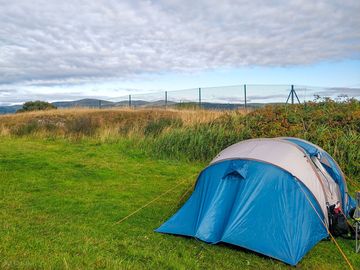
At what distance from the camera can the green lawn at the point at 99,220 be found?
5609mm

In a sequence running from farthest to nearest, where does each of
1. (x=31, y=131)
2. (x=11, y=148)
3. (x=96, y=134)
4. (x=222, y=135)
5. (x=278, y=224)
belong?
1. (x=31, y=131)
2. (x=96, y=134)
3. (x=11, y=148)
4. (x=222, y=135)
5. (x=278, y=224)

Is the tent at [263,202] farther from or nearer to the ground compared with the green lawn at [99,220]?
farther from the ground

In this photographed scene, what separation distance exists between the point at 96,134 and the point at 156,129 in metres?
3.31

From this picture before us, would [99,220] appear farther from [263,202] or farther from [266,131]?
[266,131]

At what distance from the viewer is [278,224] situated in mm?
6027

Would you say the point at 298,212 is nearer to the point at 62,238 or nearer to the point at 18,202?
the point at 62,238

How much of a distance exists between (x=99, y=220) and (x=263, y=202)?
10.3 feet

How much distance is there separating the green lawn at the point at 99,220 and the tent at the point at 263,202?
0.67ft

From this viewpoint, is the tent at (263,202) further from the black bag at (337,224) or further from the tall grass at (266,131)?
the tall grass at (266,131)

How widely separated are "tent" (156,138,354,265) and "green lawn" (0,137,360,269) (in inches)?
8.1

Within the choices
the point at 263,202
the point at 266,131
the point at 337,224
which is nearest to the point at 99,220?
the point at 263,202

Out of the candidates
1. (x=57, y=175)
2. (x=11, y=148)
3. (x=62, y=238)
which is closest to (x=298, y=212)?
(x=62, y=238)

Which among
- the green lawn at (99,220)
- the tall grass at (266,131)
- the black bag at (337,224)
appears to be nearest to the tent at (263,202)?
the black bag at (337,224)

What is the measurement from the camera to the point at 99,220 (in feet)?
24.9
